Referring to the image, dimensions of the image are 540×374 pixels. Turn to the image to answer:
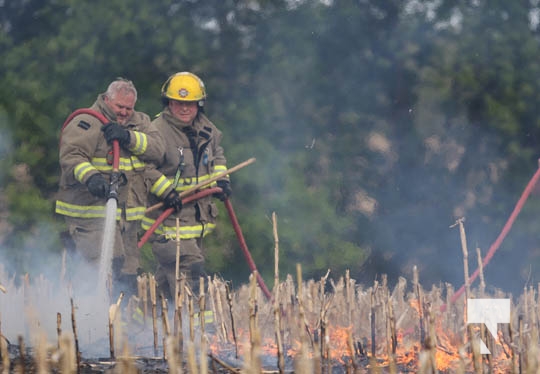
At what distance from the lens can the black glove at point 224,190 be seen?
9438 millimetres

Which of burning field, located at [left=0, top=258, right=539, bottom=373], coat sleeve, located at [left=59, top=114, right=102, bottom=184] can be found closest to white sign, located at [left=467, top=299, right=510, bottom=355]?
burning field, located at [left=0, top=258, right=539, bottom=373]

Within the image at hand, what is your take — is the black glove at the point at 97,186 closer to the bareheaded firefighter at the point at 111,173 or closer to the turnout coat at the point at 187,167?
the bareheaded firefighter at the point at 111,173

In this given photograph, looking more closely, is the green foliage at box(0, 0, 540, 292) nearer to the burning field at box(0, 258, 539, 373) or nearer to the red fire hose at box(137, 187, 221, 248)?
the red fire hose at box(137, 187, 221, 248)

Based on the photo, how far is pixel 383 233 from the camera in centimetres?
1023

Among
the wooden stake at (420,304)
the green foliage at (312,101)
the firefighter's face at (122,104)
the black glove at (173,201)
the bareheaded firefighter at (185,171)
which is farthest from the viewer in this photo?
the green foliage at (312,101)

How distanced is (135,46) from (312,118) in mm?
1753

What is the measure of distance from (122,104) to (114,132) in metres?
0.36

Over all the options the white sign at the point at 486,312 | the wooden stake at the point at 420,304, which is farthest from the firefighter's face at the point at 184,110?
the white sign at the point at 486,312

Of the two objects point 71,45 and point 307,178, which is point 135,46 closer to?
point 71,45

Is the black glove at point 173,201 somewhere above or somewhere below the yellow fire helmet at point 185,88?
below

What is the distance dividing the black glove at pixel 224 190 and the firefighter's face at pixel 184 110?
0.61 metres

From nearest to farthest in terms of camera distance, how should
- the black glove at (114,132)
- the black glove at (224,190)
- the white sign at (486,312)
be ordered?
the white sign at (486,312) < the black glove at (114,132) < the black glove at (224,190)

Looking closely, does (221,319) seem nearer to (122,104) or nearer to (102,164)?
(102,164)

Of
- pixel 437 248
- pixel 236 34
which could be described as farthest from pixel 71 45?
pixel 437 248
